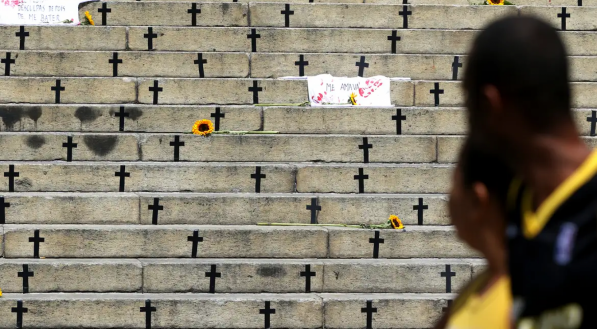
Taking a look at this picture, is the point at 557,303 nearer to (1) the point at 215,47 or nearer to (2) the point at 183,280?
(2) the point at 183,280

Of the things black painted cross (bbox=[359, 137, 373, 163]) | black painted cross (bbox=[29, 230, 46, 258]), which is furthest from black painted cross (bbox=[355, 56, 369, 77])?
black painted cross (bbox=[29, 230, 46, 258])

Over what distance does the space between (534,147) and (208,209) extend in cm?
550

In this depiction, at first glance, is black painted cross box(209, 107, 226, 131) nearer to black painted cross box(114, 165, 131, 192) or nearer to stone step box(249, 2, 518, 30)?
black painted cross box(114, 165, 131, 192)

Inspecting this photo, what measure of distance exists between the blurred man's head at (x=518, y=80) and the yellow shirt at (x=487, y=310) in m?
0.23

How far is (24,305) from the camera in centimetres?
602

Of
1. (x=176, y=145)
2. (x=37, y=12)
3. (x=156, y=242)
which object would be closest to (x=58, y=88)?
(x=176, y=145)

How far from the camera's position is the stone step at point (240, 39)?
8.65 m

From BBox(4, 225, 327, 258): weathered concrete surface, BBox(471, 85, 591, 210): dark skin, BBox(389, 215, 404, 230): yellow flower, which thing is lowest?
BBox(4, 225, 327, 258): weathered concrete surface

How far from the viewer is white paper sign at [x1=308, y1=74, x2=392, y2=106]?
8156mm

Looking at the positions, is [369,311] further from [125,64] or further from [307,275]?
[125,64]

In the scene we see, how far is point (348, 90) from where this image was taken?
27.1 ft

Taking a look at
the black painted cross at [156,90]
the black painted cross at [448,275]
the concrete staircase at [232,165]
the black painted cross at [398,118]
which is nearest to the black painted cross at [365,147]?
the concrete staircase at [232,165]

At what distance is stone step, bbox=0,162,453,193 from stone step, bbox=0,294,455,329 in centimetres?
117

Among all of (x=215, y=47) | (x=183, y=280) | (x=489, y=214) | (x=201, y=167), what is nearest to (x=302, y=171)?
(x=201, y=167)
